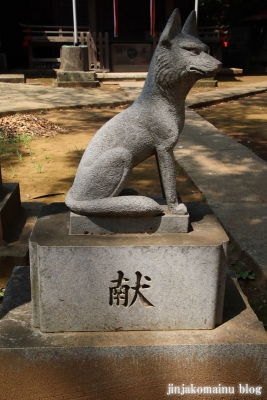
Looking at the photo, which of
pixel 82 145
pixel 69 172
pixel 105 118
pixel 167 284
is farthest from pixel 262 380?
pixel 105 118

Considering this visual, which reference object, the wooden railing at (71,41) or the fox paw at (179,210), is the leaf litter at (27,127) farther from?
the wooden railing at (71,41)

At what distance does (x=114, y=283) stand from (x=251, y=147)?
533cm

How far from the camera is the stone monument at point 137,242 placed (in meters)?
2.12

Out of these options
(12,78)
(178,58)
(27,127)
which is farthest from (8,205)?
(12,78)

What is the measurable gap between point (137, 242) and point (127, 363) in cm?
60

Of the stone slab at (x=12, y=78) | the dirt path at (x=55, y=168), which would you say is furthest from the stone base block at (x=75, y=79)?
the dirt path at (x=55, y=168)

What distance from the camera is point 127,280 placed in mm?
2158

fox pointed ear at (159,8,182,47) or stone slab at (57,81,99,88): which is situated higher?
fox pointed ear at (159,8,182,47)

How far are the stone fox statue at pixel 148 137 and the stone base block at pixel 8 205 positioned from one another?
125 centimetres

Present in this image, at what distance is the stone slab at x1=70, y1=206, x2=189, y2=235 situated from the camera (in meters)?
2.23

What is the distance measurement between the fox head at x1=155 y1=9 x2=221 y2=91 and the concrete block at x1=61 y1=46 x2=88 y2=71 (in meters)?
11.2

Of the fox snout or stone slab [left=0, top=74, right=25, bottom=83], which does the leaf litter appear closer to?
stone slab [left=0, top=74, right=25, bottom=83]

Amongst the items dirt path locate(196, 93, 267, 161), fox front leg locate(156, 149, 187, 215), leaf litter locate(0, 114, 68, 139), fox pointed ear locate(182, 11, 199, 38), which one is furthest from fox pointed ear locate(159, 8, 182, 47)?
leaf litter locate(0, 114, 68, 139)

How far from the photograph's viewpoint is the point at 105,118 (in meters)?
8.71
